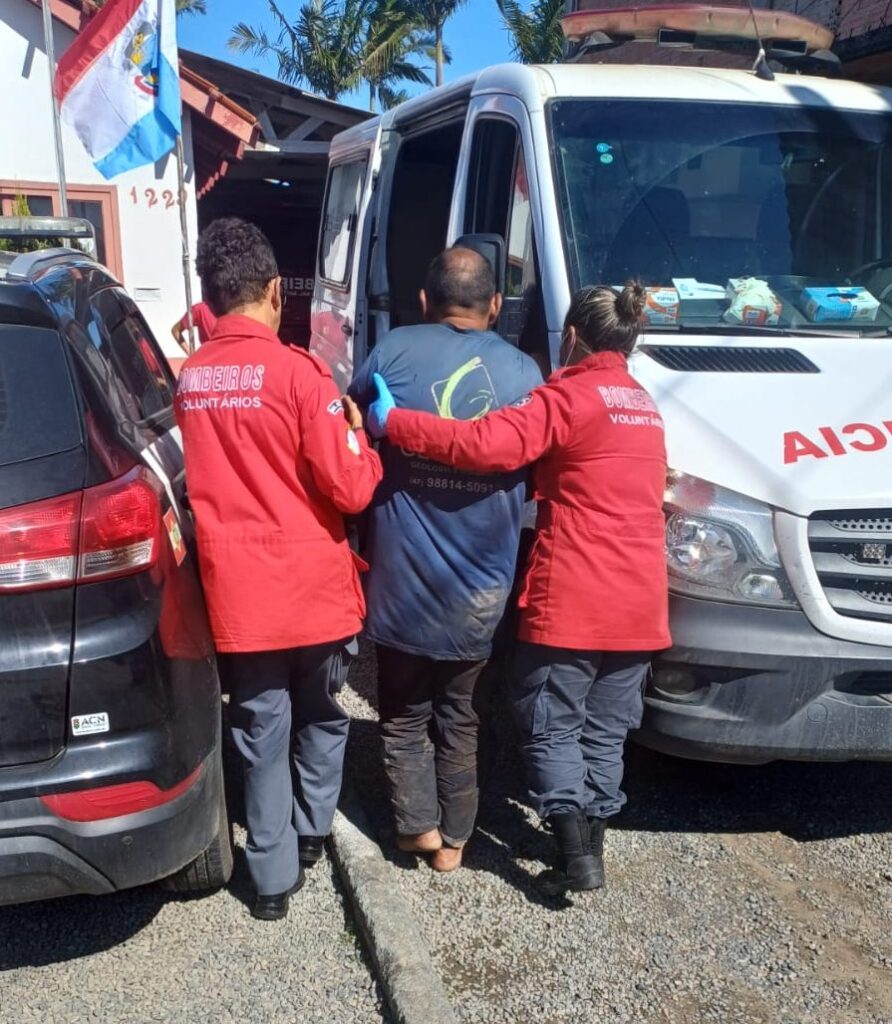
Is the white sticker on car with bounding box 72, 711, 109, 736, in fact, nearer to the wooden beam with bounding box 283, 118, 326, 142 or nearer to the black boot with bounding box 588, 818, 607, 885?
the black boot with bounding box 588, 818, 607, 885

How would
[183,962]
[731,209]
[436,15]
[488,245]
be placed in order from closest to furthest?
[183,962] → [488,245] → [731,209] → [436,15]

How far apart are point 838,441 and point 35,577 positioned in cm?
235

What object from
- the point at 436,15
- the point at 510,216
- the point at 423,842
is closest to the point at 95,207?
the point at 510,216

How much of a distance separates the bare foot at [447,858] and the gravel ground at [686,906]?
4cm

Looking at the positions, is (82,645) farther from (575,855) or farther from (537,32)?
(537,32)

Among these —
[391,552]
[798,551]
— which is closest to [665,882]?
[798,551]

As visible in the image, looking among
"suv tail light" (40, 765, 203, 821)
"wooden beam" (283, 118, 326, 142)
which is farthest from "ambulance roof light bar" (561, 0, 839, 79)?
"wooden beam" (283, 118, 326, 142)

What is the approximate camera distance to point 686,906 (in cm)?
339

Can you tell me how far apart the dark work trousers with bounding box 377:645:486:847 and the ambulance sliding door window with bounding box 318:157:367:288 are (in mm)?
4030

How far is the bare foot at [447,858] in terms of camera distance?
141 inches

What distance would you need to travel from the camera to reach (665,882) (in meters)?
3.53

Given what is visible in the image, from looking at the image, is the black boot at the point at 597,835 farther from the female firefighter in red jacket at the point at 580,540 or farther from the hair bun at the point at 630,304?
the hair bun at the point at 630,304

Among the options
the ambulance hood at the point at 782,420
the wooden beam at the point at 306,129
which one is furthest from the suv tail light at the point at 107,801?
the wooden beam at the point at 306,129

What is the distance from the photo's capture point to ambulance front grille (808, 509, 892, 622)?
323 centimetres
